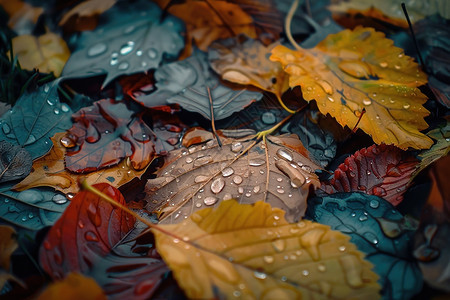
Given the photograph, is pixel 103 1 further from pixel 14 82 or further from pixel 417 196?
pixel 417 196

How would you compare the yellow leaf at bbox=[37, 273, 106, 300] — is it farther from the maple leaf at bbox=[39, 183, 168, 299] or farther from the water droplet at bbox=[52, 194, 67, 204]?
the water droplet at bbox=[52, 194, 67, 204]

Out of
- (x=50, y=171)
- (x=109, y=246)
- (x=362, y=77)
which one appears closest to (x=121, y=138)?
(x=50, y=171)

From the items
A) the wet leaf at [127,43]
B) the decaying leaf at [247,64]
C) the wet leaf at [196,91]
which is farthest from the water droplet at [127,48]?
the decaying leaf at [247,64]

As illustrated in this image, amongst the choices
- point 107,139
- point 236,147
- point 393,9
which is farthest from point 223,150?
point 393,9

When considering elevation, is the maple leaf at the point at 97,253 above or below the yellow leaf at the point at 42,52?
below

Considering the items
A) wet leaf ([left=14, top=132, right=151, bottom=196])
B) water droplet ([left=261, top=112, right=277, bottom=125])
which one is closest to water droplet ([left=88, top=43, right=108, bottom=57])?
wet leaf ([left=14, top=132, right=151, bottom=196])

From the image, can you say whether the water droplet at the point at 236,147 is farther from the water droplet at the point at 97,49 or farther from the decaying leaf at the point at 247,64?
the water droplet at the point at 97,49
